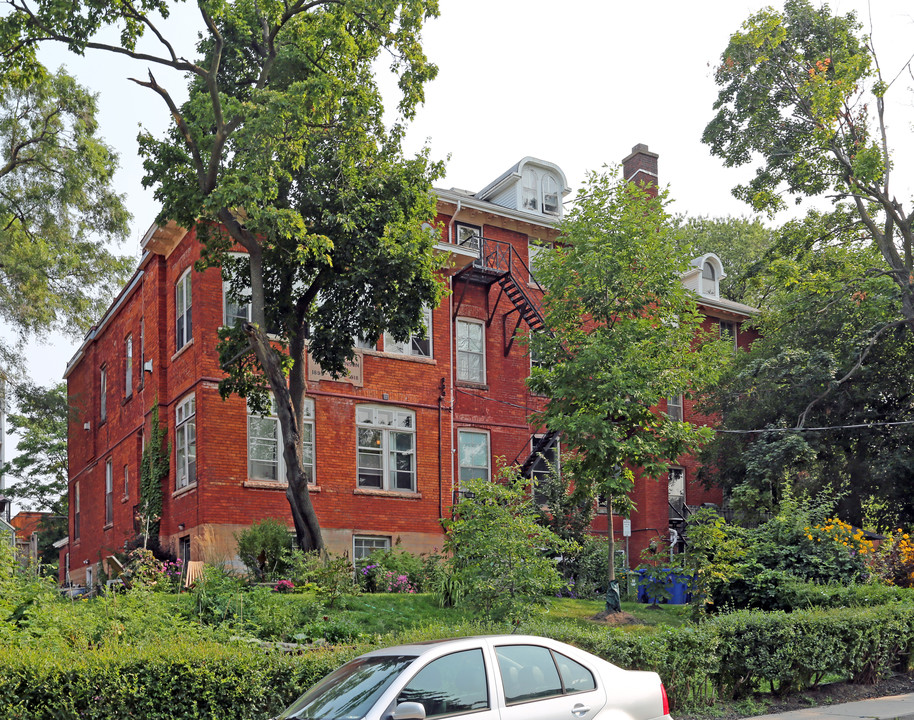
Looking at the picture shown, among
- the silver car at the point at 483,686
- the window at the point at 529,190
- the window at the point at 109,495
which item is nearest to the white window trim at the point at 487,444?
the window at the point at 529,190

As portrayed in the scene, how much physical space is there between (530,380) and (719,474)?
12.7 metres

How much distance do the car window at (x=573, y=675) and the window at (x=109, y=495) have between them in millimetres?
25346

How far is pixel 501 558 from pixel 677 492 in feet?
71.9

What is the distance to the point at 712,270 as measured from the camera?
1518 inches

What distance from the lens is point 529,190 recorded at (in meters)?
32.5

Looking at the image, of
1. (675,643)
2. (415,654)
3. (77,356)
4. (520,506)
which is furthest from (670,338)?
(77,356)

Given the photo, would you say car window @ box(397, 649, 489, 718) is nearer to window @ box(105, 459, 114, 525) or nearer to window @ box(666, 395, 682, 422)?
window @ box(105, 459, 114, 525)

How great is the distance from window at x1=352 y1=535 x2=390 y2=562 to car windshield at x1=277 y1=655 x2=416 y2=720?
1761 centimetres

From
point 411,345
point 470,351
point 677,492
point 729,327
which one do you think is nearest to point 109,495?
point 411,345

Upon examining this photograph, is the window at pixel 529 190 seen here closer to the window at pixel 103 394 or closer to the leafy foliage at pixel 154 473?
the leafy foliage at pixel 154 473

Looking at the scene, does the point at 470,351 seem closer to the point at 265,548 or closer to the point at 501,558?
the point at 265,548

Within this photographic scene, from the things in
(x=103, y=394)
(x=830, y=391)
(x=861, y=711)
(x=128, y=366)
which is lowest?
(x=861, y=711)

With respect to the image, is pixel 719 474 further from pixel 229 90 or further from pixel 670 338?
pixel 229 90

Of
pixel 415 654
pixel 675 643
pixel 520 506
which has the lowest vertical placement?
pixel 675 643
